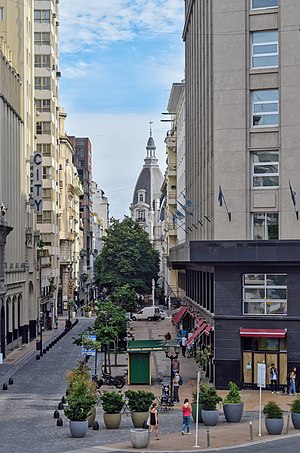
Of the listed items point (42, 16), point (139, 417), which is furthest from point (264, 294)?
point (42, 16)

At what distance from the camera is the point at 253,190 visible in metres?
47.4

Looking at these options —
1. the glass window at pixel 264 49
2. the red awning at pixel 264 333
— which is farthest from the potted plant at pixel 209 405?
the glass window at pixel 264 49

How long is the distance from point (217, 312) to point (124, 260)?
73.8 m

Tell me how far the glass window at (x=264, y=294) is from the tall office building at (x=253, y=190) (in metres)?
0.05

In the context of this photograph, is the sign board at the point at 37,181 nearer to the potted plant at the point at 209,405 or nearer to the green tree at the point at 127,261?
the green tree at the point at 127,261

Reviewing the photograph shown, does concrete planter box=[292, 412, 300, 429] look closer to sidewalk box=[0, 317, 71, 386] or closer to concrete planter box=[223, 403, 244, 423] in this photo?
concrete planter box=[223, 403, 244, 423]

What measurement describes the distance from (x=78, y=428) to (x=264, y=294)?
16.8m

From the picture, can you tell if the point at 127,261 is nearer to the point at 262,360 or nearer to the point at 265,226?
the point at 265,226

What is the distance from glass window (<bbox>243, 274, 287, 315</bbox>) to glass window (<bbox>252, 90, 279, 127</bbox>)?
26.4 ft

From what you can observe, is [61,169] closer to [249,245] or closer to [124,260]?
[124,260]

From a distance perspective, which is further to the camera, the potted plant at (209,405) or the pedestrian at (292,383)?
the pedestrian at (292,383)

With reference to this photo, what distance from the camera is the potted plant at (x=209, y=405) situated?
115 ft

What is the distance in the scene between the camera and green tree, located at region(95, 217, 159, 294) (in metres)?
120

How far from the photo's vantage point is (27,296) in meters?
79.8
